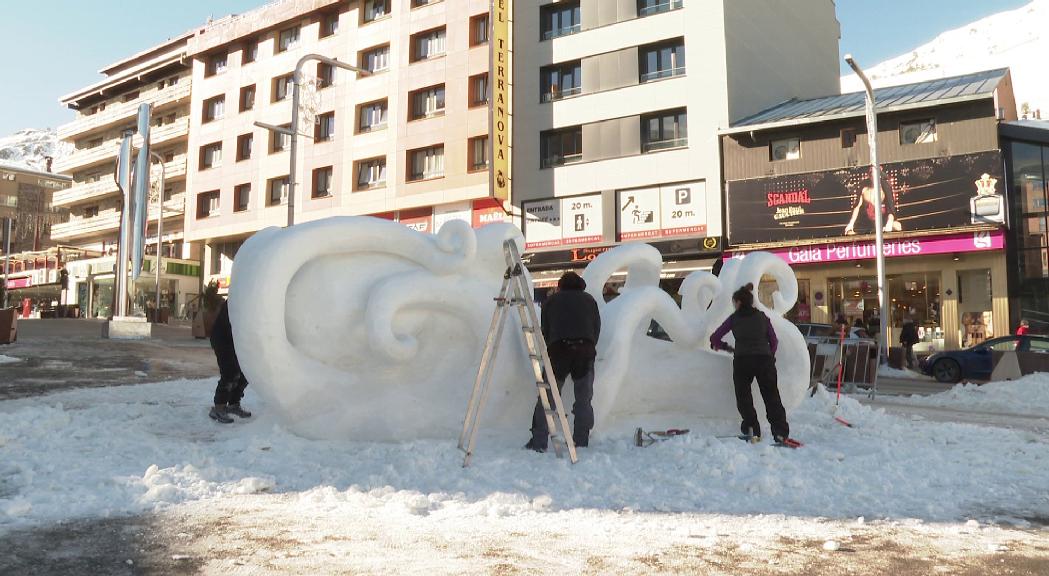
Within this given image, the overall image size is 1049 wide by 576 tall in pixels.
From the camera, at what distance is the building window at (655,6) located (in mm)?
27375

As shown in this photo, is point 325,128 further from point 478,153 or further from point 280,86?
point 478,153

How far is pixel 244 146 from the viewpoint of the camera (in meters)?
38.7

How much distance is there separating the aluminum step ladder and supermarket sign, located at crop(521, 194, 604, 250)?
69.4 feet

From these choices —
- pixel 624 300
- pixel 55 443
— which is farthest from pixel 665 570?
pixel 55 443

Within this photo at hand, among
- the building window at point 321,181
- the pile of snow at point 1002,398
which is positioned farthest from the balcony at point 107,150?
the pile of snow at point 1002,398

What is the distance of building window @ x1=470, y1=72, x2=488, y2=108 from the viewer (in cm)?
3111

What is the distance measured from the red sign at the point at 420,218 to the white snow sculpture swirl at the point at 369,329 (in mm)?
24818

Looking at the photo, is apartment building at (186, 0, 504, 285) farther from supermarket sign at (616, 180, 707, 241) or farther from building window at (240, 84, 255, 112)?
supermarket sign at (616, 180, 707, 241)

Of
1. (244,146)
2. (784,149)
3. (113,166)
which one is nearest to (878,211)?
(784,149)

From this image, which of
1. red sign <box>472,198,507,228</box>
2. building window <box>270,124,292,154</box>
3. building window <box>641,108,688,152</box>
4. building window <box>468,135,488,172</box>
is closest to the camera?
building window <box>641,108,688,152</box>

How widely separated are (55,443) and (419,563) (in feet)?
13.5

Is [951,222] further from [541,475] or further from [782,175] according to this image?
[541,475]

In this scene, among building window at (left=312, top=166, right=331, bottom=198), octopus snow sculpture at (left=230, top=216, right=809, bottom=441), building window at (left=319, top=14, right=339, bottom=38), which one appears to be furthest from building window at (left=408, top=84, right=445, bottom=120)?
octopus snow sculpture at (left=230, top=216, right=809, bottom=441)

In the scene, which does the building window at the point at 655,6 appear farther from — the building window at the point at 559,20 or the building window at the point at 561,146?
the building window at the point at 561,146
